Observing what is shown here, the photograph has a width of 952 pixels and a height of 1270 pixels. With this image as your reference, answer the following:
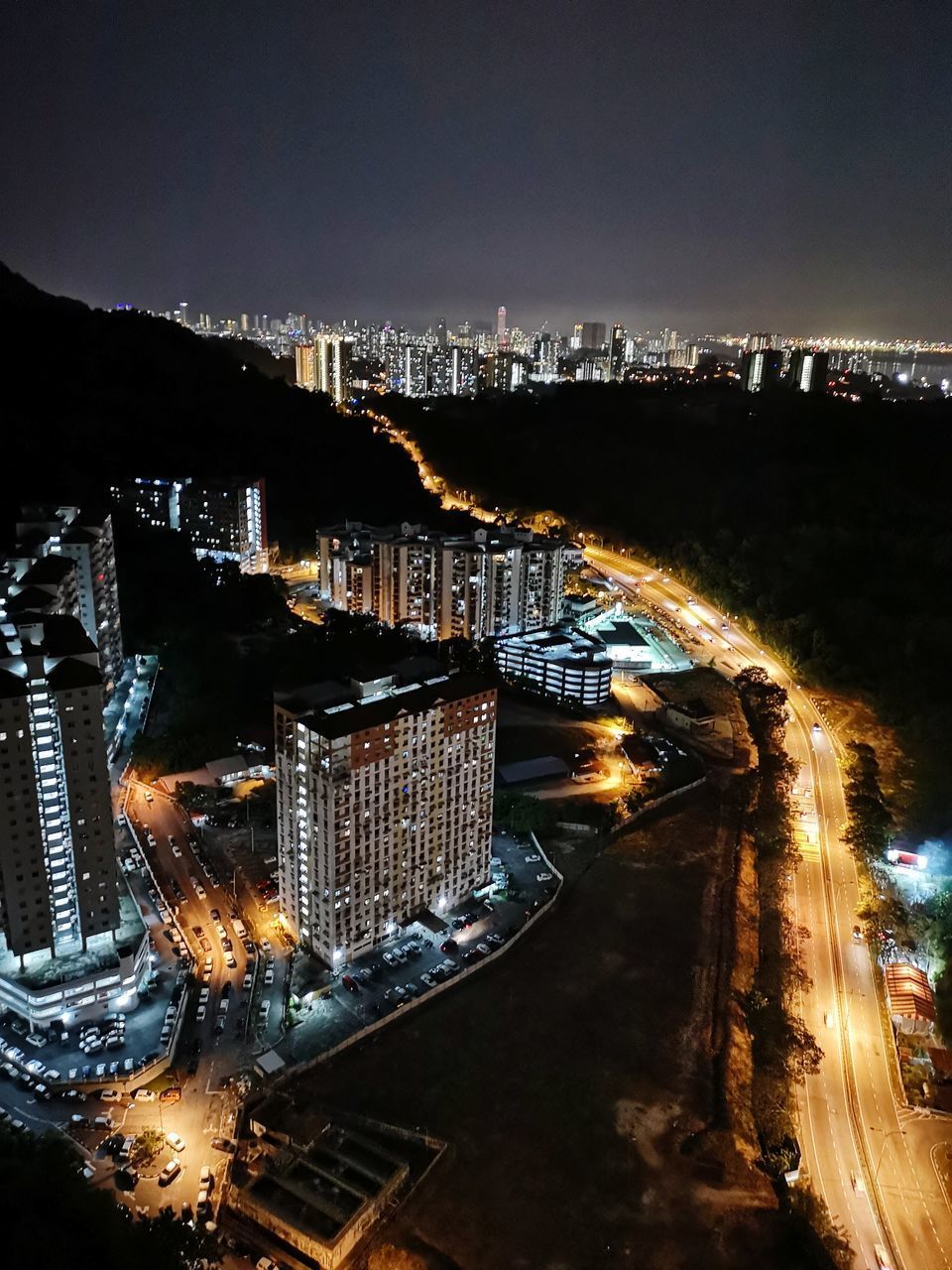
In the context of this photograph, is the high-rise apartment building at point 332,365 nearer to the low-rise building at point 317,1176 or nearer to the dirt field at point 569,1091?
the dirt field at point 569,1091

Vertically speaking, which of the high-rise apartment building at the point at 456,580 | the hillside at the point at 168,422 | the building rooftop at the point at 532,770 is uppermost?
the hillside at the point at 168,422

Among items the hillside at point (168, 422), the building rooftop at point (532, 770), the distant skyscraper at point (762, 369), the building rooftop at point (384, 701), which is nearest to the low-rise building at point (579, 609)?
the hillside at point (168, 422)

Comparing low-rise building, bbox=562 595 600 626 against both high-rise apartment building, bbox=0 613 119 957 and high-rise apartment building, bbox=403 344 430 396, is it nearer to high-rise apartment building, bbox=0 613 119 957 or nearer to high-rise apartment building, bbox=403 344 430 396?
high-rise apartment building, bbox=0 613 119 957

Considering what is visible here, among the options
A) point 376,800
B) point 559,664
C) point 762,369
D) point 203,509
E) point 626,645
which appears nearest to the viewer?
point 376,800

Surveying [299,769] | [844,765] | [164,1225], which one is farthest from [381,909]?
[844,765]

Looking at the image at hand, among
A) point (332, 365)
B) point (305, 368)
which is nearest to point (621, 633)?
point (332, 365)

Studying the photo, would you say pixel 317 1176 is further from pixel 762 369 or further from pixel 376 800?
pixel 762 369
